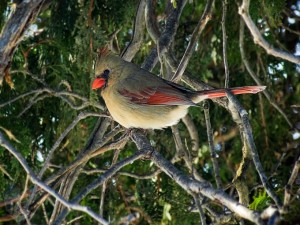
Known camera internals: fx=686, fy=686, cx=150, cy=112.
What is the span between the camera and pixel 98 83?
442 centimetres

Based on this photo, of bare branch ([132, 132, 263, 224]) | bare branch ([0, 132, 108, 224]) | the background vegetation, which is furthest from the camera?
the background vegetation

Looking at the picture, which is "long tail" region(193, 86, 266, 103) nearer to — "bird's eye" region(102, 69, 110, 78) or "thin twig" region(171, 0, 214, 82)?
"thin twig" region(171, 0, 214, 82)

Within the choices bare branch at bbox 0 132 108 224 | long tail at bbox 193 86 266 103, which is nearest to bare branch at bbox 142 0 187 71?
long tail at bbox 193 86 266 103

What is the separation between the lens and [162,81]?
173 inches

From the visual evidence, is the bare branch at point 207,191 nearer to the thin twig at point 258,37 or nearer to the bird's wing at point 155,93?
the thin twig at point 258,37

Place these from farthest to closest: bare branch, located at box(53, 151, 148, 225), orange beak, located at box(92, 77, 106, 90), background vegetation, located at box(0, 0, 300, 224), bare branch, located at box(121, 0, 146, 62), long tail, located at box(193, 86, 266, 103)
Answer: bare branch, located at box(121, 0, 146, 62) → orange beak, located at box(92, 77, 106, 90) → background vegetation, located at box(0, 0, 300, 224) → long tail, located at box(193, 86, 266, 103) → bare branch, located at box(53, 151, 148, 225)

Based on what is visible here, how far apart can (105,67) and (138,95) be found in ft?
0.93

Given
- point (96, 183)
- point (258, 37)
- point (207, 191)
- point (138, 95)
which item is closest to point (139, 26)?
point (138, 95)

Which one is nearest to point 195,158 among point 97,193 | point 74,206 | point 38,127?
point 97,193

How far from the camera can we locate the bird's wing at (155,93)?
430 cm

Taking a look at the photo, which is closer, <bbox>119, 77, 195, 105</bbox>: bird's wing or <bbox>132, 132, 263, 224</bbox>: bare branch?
<bbox>132, 132, 263, 224</bbox>: bare branch

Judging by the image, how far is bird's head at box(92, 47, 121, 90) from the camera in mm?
4395

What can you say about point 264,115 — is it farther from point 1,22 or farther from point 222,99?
point 1,22

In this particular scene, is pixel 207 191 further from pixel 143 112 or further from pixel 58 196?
pixel 143 112
